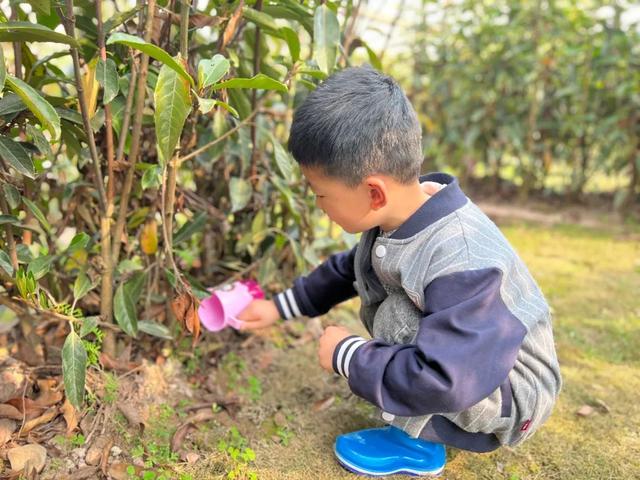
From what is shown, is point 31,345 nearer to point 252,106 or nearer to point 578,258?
point 252,106

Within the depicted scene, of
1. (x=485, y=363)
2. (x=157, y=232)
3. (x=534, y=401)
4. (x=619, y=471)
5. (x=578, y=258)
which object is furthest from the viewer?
(x=578, y=258)

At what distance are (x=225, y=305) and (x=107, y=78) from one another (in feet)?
2.17

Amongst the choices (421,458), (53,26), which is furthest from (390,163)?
(53,26)

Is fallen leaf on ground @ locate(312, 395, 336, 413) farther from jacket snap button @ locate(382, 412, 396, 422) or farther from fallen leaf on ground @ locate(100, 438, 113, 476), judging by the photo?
fallen leaf on ground @ locate(100, 438, 113, 476)

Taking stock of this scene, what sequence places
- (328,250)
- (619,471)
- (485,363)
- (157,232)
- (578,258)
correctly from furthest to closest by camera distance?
(578,258) → (328,250) → (157,232) → (619,471) → (485,363)

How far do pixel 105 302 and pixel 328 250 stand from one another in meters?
0.92

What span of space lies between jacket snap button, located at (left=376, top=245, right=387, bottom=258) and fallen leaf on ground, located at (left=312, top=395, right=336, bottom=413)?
0.57 m

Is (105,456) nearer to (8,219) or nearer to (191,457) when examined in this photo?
(191,457)

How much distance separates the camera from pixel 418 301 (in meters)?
1.25

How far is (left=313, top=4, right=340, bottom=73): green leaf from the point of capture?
1.36 m

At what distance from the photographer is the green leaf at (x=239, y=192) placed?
1674mm

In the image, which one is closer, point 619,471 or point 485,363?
point 485,363

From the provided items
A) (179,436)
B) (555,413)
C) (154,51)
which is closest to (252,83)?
(154,51)

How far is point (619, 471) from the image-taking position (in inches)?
56.8
